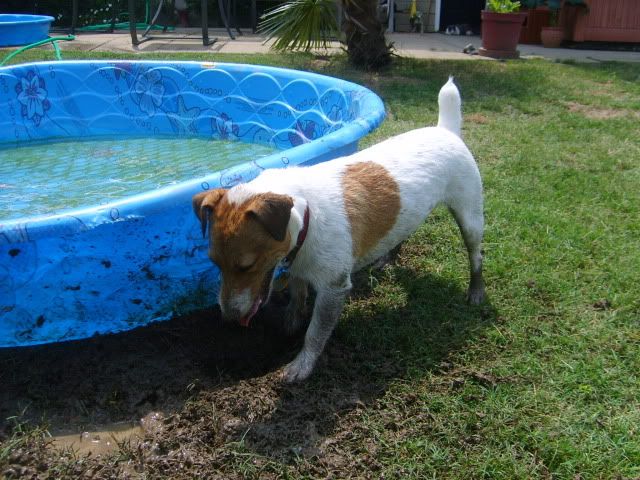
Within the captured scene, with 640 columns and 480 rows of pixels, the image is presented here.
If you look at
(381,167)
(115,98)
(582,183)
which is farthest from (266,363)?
(115,98)

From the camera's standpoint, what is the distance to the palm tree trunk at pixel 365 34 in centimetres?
1073

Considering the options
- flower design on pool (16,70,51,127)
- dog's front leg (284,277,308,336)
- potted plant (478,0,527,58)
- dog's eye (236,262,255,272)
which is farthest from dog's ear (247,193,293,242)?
potted plant (478,0,527,58)

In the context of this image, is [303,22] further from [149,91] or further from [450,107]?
[450,107]

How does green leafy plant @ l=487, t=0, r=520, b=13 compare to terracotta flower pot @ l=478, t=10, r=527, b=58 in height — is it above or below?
above

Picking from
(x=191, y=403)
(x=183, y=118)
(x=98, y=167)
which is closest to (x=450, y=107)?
(x=191, y=403)

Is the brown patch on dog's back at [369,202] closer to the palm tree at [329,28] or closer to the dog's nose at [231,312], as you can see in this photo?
the dog's nose at [231,312]

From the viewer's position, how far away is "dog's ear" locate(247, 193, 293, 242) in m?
2.60

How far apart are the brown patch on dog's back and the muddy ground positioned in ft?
2.18

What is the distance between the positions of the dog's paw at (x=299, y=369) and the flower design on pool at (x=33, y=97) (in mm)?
5667

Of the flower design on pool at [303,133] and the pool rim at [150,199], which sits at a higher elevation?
the pool rim at [150,199]

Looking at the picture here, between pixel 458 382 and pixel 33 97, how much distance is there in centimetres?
639

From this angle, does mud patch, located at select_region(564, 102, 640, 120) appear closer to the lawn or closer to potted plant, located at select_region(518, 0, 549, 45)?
the lawn

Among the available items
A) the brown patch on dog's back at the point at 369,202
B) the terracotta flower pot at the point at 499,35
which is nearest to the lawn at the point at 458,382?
the brown patch on dog's back at the point at 369,202

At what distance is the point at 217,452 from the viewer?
2.69 metres
